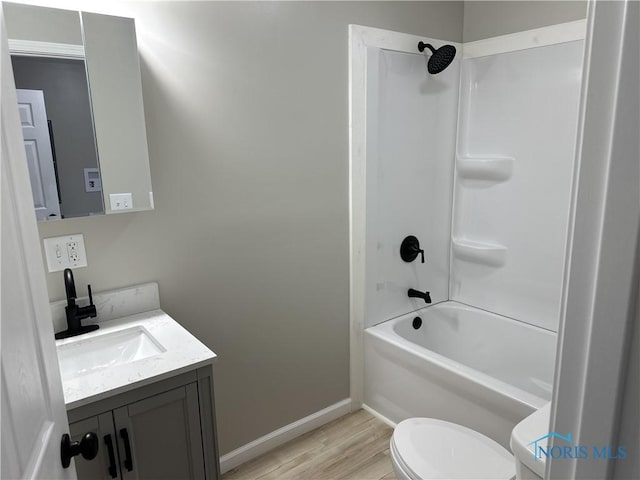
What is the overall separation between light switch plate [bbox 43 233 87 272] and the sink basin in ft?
0.94

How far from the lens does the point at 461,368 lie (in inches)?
86.4

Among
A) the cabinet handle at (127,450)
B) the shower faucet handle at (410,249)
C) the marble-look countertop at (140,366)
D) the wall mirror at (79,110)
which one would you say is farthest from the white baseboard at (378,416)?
the wall mirror at (79,110)

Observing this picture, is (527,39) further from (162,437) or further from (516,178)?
(162,437)

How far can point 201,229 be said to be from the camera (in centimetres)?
204

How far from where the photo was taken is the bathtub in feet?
6.77

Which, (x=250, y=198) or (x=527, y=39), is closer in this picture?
(x=250, y=198)

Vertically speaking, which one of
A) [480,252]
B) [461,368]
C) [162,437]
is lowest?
[461,368]

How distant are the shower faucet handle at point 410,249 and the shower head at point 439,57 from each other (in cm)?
94

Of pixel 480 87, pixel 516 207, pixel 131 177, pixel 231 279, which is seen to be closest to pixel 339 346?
pixel 231 279

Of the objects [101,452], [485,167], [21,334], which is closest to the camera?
[21,334]

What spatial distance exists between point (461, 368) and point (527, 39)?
1.74 meters

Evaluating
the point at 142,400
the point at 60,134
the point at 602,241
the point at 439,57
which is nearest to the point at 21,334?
the point at 142,400

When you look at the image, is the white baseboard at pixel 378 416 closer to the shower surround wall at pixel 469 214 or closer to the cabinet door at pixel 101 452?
the shower surround wall at pixel 469 214

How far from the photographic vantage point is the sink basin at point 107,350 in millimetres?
Answer: 1626
